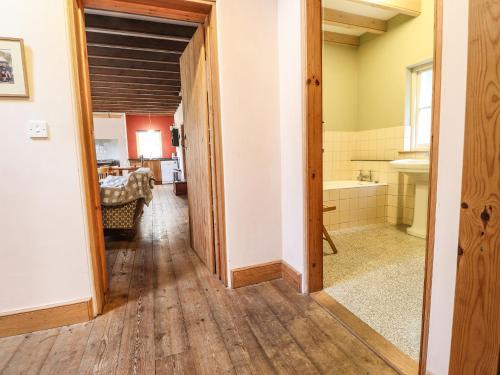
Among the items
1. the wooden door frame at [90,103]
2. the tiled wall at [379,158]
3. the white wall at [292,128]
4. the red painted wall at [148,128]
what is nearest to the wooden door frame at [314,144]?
the white wall at [292,128]

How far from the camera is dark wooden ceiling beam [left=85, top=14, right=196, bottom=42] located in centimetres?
265

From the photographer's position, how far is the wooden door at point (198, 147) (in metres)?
2.10

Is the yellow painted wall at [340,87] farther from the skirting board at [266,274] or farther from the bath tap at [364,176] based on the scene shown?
the skirting board at [266,274]

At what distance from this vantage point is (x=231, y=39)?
1842 millimetres

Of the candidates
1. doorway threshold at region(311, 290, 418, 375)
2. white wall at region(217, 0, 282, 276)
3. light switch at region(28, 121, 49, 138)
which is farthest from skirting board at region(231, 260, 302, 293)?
light switch at region(28, 121, 49, 138)

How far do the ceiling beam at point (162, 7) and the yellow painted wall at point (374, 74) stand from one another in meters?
2.53

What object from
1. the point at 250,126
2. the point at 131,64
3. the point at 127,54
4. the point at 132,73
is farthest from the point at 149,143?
the point at 250,126

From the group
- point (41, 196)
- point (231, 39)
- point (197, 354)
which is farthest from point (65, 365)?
point (231, 39)

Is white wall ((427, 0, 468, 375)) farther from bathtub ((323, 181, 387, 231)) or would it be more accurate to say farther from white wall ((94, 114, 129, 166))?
white wall ((94, 114, 129, 166))

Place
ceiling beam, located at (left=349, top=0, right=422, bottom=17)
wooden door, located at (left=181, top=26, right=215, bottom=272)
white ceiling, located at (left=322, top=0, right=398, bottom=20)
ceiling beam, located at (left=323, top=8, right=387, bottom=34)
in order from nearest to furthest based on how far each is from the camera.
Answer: wooden door, located at (left=181, top=26, right=215, bottom=272)
ceiling beam, located at (left=349, top=0, right=422, bottom=17)
white ceiling, located at (left=322, top=0, right=398, bottom=20)
ceiling beam, located at (left=323, top=8, right=387, bottom=34)

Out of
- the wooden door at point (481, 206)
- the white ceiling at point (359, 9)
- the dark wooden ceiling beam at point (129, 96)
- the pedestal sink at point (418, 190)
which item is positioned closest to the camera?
the wooden door at point (481, 206)

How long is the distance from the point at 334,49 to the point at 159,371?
4.24 meters

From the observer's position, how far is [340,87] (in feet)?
13.1

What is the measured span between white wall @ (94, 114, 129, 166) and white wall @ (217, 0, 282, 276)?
8835 millimetres
